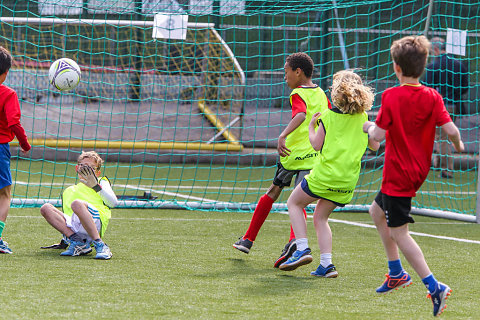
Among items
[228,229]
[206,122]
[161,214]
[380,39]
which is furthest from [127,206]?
[380,39]

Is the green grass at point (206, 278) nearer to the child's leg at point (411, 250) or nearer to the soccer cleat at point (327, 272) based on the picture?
the soccer cleat at point (327, 272)

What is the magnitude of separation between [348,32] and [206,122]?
2982 mm

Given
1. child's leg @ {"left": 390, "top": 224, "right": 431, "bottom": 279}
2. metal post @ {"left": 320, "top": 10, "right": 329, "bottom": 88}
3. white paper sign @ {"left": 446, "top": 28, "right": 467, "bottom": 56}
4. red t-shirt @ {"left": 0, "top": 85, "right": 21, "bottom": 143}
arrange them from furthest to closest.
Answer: metal post @ {"left": 320, "top": 10, "right": 329, "bottom": 88} < white paper sign @ {"left": 446, "top": 28, "right": 467, "bottom": 56} < red t-shirt @ {"left": 0, "top": 85, "right": 21, "bottom": 143} < child's leg @ {"left": 390, "top": 224, "right": 431, "bottom": 279}

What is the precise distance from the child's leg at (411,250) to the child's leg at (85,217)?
223cm

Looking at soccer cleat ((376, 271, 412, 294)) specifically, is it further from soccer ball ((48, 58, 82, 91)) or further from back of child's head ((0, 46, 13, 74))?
soccer ball ((48, 58, 82, 91))

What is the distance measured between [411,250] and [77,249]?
2.51 meters

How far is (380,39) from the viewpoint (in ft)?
42.5

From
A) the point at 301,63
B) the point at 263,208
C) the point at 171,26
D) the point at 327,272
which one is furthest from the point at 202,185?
the point at 327,272

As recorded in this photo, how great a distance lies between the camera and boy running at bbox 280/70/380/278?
190 inches

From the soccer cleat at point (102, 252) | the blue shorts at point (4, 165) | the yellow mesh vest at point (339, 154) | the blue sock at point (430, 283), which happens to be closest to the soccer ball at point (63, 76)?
the blue shorts at point (4, 165)

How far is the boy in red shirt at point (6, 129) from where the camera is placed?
5.27 m

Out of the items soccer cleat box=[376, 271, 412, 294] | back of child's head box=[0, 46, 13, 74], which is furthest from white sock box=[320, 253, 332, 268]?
back of child's head box=[0, 46, 13, 74]

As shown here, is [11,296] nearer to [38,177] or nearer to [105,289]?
[105,289]

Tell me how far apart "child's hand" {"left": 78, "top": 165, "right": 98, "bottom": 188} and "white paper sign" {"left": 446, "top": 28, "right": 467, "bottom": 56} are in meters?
5.46
